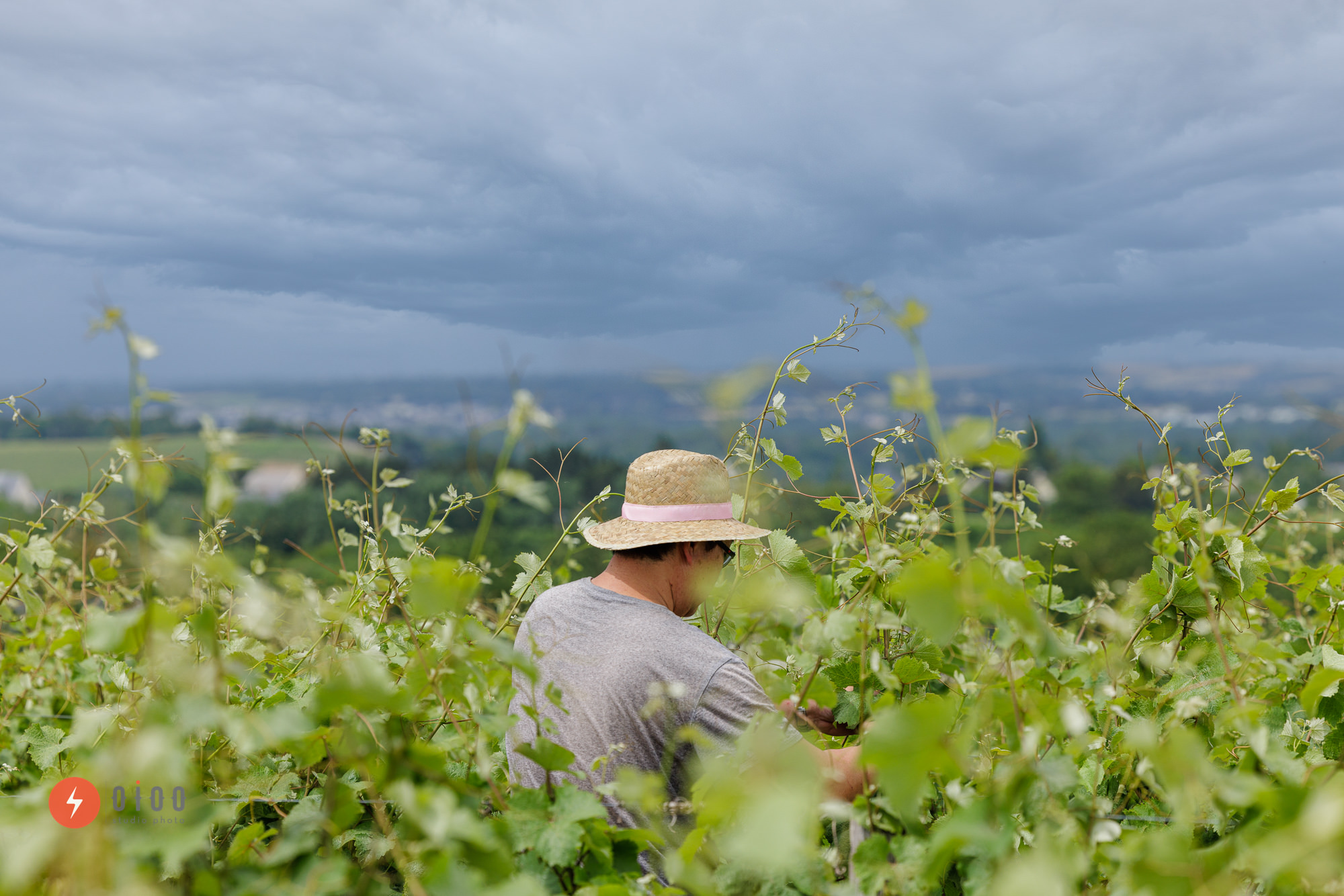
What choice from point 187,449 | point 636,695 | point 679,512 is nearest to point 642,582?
point 679,512

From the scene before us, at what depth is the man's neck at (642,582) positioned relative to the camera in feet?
8.95

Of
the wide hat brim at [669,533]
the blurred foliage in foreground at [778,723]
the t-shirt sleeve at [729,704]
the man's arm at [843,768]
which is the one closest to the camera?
the blurred foliage in foreground at [778,723]

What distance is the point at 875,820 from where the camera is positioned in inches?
57.4

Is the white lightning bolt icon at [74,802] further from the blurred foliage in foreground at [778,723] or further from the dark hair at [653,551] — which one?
the dark hair at [653,551]

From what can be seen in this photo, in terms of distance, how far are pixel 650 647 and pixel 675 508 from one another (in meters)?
0.54

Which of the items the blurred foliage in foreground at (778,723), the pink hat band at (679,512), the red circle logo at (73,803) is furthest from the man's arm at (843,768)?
the red circle logo at (73,803)

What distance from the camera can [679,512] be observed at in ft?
8.98

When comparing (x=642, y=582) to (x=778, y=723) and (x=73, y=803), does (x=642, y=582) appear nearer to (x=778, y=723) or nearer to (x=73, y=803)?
(x=778, y=723)

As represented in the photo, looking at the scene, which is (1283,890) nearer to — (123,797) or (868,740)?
(868,740)

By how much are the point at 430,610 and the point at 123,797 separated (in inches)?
23.4

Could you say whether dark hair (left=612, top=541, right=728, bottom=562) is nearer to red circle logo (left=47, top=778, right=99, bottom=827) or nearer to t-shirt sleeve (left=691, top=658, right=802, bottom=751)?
t-shirt sleeve (left=691, top=658, right=802, bottom=751)

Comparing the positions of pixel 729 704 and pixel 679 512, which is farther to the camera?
pixel 679 512

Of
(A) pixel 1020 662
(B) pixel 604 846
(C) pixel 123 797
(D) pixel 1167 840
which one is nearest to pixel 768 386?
(A) pixel 1020 662

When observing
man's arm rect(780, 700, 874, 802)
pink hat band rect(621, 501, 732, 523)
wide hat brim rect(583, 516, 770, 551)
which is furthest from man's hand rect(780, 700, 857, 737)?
pink hat band rect(621, 501, 732, 523)
